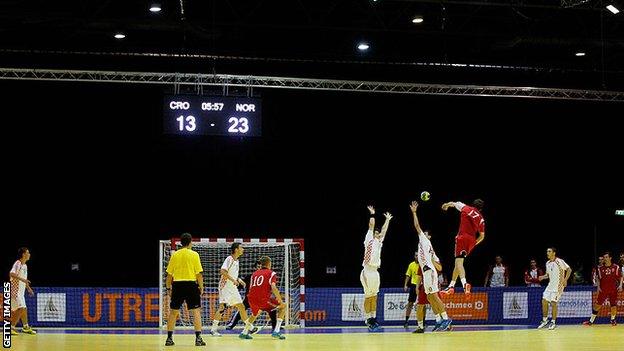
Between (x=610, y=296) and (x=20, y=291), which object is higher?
(x=20, y=291)

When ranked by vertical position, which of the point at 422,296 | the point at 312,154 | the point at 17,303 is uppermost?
the point at 312,154

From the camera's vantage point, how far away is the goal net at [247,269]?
25.4 metres

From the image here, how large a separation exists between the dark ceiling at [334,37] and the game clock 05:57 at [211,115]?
3041 mm

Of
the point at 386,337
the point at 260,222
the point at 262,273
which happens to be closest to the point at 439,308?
the point at 386,337

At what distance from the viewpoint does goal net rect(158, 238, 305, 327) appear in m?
25.4

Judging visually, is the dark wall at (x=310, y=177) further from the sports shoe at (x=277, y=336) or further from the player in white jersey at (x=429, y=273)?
the sports shoe at (x=277, y=336)

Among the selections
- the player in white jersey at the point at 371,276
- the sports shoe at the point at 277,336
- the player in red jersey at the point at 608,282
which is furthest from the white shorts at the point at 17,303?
the player in red jersey at the point at 608,282

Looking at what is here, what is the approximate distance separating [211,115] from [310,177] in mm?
11619

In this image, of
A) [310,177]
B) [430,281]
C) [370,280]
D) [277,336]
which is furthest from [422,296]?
[310,177]

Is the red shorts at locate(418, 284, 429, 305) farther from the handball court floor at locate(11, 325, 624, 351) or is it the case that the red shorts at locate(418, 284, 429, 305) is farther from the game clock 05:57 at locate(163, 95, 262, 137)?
the game clock 05:57 at locate(163, 95, 262, 137)

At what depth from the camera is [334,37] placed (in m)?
30.2

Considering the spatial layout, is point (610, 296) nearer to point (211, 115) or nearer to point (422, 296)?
point (422, 296)

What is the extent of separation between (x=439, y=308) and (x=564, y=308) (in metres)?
8.48

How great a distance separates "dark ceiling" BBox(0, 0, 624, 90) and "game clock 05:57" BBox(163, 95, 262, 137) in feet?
9.98
